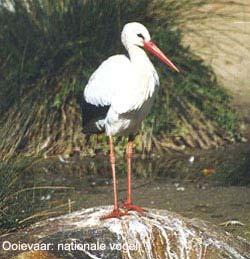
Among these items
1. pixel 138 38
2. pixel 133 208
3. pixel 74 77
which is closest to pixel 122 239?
pixel 133 208

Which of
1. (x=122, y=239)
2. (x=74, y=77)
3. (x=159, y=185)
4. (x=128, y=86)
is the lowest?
(x=159, y=185)

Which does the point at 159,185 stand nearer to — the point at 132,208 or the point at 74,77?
the point at 74,77

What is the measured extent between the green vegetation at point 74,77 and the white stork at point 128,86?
378cm

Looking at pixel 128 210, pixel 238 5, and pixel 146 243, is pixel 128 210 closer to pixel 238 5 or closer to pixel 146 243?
pixel 146 243

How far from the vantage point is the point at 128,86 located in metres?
8.09

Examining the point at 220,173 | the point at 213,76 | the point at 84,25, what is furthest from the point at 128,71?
the point at 213,76

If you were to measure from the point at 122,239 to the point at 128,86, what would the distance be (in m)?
1.24

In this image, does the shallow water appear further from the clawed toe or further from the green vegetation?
the clawed toe

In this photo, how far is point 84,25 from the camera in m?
12.4

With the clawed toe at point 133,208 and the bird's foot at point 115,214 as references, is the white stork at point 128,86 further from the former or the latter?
the bird's foot at point 115,214

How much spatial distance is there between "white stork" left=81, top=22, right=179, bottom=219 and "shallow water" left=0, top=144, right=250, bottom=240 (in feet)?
2.54

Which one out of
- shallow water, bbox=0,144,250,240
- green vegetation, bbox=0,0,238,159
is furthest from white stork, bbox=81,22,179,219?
green vegetation, bbox=0,0,238,159

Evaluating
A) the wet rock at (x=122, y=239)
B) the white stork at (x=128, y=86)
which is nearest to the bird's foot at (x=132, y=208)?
the white stork at (x=128, y=86)

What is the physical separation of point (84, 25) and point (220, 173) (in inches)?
92.9
